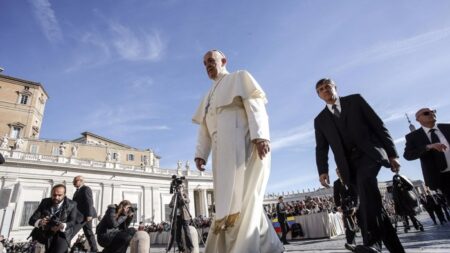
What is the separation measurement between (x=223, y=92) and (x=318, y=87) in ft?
3.85

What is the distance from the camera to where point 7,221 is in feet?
21.0

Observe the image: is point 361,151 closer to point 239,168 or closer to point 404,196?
point 404,196

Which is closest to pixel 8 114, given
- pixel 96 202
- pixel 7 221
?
pixel 96 202

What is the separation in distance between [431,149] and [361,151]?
169 cm

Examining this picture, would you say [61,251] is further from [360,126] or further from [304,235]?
[304,235]

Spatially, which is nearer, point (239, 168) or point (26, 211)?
point (239, 168)

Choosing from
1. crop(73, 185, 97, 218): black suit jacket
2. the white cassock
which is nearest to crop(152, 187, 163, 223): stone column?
crop(73, 185, 97, 218): black suit jacket

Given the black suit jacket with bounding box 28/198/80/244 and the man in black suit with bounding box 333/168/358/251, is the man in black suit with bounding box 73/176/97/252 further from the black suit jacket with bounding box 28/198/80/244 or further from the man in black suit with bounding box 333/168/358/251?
the man in black suit with bounding box 333/168/358/251

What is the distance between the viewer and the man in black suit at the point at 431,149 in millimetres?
3424

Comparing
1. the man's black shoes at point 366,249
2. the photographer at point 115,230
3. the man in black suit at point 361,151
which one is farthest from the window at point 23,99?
the man's black shoes at point 366,249

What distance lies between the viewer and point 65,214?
4430 millimetres

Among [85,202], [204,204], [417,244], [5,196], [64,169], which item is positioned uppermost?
[64,169]

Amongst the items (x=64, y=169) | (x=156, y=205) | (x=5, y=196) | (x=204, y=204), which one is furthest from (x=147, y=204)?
(x=5, y=196)

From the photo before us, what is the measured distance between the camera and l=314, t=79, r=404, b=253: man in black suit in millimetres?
2357
